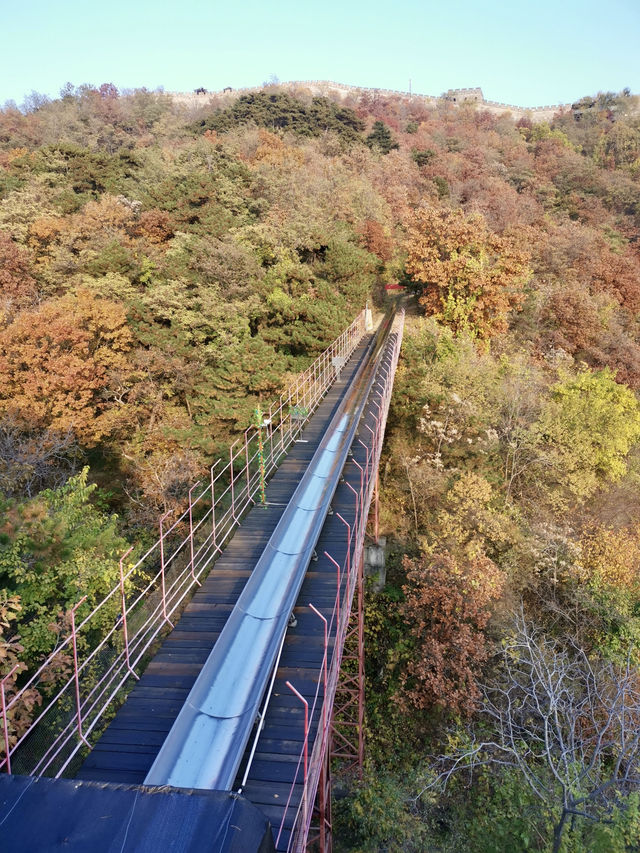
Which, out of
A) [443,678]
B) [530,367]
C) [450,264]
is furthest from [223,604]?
[450,264]

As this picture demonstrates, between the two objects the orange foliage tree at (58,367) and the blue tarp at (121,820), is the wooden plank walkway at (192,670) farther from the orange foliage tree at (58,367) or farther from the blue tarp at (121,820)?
the orange foliage tree at (58,367)

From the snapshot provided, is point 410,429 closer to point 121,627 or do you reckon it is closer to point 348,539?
point 348,539

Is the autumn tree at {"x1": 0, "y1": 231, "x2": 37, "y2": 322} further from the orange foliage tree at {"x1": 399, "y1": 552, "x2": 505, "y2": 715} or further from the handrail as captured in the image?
the orange foliage tree at {"x1": 399, "y1": 552, "x2": 505, "y2": 715}

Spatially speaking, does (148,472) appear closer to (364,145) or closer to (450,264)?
(450,264)

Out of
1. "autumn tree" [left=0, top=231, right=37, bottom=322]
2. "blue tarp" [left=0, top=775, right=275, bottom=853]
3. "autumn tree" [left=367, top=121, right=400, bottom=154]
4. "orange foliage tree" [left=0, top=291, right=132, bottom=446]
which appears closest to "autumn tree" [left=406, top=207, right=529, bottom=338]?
"orange foliage tree" [left=0, top=291, right=132, bottom=446]

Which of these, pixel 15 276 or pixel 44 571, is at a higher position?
pixel 15 276

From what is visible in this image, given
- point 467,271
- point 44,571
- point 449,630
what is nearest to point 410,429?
point 467,271
